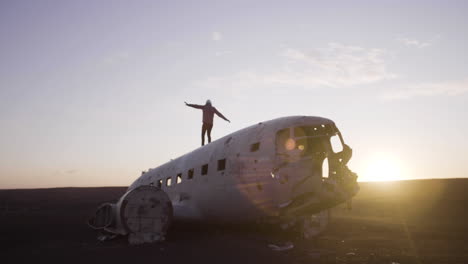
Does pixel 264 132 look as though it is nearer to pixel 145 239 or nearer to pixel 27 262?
pixel 145 239

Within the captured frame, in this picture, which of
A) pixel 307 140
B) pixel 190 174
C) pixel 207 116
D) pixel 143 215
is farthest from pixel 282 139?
pixel 207 116

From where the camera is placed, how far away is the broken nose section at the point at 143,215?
1121 centimetres

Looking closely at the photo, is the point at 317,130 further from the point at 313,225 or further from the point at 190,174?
the point at 190,174

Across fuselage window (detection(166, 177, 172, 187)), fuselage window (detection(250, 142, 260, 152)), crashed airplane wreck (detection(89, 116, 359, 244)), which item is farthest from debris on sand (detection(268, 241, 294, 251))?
fuselage window (detection(166, 177, 172, 187))

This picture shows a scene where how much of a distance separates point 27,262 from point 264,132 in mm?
7543

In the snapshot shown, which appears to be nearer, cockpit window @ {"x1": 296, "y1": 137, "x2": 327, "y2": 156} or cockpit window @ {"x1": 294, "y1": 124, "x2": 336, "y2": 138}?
cockpit window @ {"x1": 296, "y1": 137, "x2": 327, "y2": 156}

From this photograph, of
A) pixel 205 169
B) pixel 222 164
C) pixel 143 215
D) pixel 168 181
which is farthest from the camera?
pixel 168 181

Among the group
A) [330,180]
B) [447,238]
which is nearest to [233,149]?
[330,180]

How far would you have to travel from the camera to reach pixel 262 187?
34.3 feet

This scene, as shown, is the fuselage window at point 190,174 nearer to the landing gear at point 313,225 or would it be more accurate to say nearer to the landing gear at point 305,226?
the landing gear at point 305,226

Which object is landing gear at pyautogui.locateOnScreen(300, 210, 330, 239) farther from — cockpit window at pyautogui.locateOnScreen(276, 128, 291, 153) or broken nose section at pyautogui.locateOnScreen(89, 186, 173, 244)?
broken nose section at pyautogui.locateOnScreen(89, 186, 173, 244)

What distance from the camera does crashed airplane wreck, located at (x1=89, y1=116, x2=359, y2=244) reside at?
10.1 metres

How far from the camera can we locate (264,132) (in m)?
11.3

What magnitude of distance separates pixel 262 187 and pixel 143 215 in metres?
4.12
